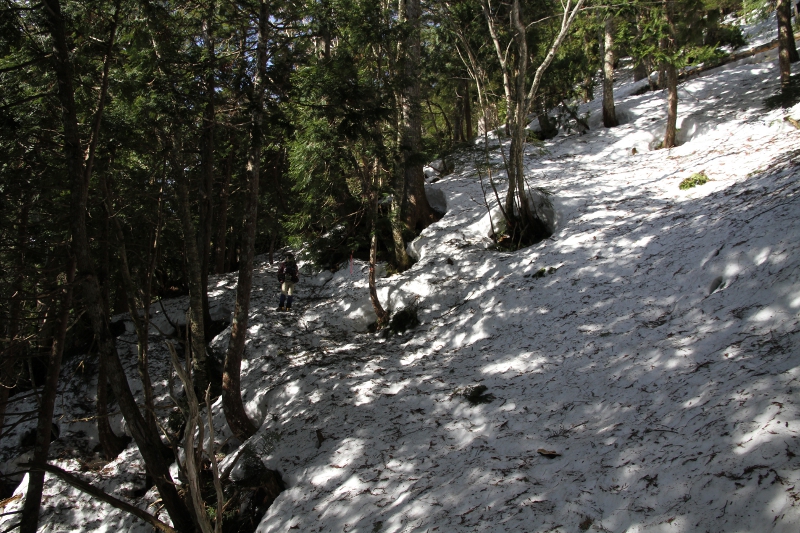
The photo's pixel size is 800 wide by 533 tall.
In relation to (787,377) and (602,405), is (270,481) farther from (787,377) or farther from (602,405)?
(787,377)

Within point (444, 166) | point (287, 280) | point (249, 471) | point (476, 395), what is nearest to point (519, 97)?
point (444, 166)

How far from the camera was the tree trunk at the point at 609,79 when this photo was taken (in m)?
17.2

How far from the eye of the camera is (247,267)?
292 inches

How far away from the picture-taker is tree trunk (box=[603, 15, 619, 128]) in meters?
17.2

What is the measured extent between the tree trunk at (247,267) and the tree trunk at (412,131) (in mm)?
3063

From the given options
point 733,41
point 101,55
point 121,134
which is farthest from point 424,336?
point 733,41

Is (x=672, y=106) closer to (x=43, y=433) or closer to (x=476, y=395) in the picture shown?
(x=476, y=395)

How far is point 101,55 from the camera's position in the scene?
25.4ft

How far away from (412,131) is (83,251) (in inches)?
315

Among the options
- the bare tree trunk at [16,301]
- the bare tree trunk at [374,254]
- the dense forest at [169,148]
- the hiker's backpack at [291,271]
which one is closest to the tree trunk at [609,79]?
the dense forest at [169,148]

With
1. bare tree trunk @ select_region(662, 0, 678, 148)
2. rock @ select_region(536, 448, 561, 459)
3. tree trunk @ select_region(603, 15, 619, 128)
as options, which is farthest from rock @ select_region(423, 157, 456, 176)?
rock @ select_region(536, 448, 561, 459)

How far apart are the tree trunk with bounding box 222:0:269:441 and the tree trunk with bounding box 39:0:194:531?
64.9 inches

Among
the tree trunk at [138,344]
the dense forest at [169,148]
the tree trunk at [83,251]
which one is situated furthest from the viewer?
the tree trunk at [138,344]

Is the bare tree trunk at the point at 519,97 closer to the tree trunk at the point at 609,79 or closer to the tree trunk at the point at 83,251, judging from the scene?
the tree trunk at the point at 609,79
